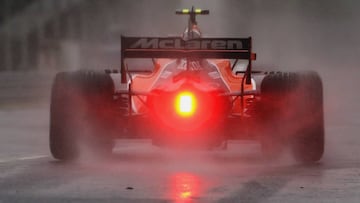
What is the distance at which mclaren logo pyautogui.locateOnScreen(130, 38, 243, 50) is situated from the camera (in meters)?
11.4

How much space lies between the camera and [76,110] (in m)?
11.7

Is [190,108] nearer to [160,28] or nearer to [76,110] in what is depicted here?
[76,110]

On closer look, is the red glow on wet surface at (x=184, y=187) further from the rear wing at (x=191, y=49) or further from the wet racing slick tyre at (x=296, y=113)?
the wet racing slick tyre at (x=296, y=113)

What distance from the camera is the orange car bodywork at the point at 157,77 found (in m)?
12.1

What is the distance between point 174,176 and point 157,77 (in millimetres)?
2302

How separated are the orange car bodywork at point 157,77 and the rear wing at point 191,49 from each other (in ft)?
2.47

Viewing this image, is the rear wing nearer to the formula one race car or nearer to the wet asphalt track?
the formula one race car

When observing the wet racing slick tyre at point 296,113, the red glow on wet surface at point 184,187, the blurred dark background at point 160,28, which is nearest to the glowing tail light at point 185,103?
A: the wet racing slick tyre at point 296,113

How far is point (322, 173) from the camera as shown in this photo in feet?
35.0

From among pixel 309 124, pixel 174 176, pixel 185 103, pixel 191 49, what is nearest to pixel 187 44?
pixel 191 49

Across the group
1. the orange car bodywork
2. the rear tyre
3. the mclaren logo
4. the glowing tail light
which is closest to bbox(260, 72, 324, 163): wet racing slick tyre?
the rear tyre

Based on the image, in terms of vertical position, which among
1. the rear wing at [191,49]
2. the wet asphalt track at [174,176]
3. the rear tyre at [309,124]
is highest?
the rear wing at [191,49]

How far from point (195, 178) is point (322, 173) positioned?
52.8 inches

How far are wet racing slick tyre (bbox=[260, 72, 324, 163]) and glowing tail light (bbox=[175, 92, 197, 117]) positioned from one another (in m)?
0.84
